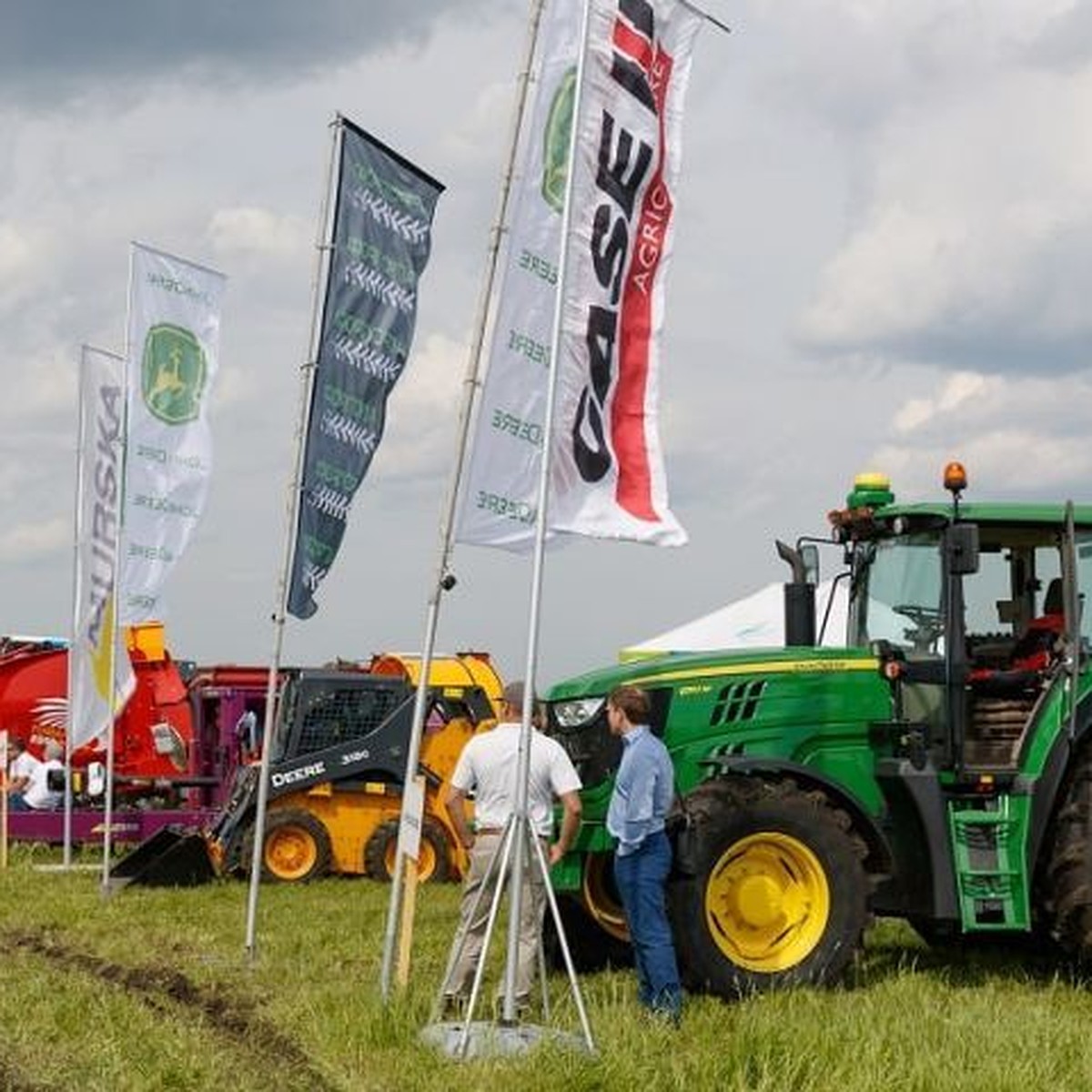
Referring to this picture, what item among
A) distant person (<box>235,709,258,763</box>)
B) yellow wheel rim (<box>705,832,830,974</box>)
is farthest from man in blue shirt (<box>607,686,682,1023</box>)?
distant person (<box>235,709,258,763</box>)

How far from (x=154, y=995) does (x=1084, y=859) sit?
503 centimetres

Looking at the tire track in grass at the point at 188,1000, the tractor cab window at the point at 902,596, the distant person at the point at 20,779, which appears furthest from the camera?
the distant person at the point at 20,779

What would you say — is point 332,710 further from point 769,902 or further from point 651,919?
point 651,919

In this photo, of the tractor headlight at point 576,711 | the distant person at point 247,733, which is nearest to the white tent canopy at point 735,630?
the distant person at point 247,733

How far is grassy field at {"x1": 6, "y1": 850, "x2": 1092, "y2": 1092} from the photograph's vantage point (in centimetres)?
800

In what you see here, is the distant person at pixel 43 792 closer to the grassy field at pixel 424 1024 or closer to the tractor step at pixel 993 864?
the grassy field at pixel 424 1024

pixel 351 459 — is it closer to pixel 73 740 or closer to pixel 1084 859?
pixel 1084 859

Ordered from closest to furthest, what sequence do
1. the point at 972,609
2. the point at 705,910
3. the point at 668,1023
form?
the point at 668,1023 < the point at 705,910 < the point at 972,609

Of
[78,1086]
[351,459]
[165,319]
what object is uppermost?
[165,319]

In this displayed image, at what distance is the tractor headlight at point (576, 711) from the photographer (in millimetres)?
11375

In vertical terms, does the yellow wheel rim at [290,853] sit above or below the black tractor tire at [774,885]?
below

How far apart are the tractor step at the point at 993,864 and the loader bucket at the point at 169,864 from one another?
27.6 ft

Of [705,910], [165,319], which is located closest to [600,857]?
[705,910]

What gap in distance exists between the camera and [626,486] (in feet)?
31.2
